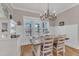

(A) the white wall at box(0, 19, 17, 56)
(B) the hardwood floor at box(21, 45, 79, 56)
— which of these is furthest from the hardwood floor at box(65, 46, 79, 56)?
(A) the white wall at box(0, 19, 17, 56)

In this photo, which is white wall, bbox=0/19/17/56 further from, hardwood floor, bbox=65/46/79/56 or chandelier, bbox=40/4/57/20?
hardwood floor, bbox=65/46/79/56

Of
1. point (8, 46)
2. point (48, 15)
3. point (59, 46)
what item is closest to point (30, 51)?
point (8, 46)

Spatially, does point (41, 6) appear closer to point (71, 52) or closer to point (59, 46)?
point (59, 46)

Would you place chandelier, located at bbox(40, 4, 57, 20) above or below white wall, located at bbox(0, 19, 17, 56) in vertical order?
above

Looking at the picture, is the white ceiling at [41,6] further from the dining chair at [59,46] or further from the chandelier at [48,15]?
the dining chair at [59,46]

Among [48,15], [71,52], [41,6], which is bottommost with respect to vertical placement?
[71,52]

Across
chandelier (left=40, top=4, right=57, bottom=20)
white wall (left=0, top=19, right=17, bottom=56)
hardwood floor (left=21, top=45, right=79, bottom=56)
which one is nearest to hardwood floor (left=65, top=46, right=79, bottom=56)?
hardwood floor (left=21, top=45, right=79, bottom=56)

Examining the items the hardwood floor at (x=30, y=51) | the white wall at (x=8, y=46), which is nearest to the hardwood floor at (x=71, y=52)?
the hardwood floor at (x=30, y=51)

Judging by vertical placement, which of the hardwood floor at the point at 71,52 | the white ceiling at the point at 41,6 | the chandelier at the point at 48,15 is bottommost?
the hardwood floor at the point at 71,52

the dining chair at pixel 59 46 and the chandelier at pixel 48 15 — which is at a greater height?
the chandelier at pixel 48 15

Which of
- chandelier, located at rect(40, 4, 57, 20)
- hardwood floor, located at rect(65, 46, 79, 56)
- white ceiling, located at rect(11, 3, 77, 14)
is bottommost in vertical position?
hardwood floor, located at rect(65, 46, 79, 56)

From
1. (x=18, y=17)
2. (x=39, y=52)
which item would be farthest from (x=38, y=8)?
(x=39, y=52)

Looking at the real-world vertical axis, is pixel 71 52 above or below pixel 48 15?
below

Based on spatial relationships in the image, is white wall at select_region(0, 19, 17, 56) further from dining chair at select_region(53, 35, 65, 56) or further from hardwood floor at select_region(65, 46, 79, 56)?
hardwood floor at select_region(65, 46, 79, 56)
